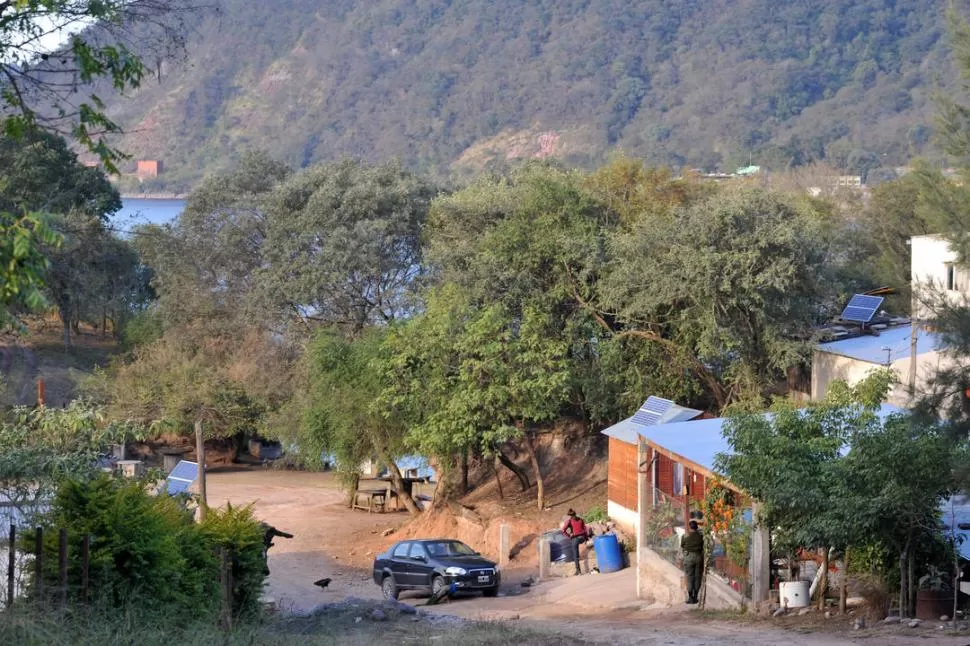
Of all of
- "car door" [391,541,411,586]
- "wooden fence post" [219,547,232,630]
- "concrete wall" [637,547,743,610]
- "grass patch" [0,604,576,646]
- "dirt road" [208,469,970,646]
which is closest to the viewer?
"grass patch" [0,604,576,646]

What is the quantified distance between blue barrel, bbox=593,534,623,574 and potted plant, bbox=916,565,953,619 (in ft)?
29.6

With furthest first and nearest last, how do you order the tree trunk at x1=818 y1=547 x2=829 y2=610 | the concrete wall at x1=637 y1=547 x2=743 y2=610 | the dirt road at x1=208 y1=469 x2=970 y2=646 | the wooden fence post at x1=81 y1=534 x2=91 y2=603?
1. the concrete wall at x1=637 y1=547 x2=743 y2=610
2. the tree trunk at x1=818 y1=547 x2=829 y2=610
3. the dirt road at x1=208 y1=469 x2=970 y2=646
4. the wooden fence post at x1=81 y1=534 x2=91 y2=603

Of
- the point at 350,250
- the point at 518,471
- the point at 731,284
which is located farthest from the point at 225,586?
the point at 350,250

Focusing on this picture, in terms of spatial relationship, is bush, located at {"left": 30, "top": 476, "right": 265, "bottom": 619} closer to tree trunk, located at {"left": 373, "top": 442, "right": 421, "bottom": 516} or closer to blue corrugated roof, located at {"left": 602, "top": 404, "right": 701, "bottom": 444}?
blue corrugated roof, located at {"left": 602, "top": 404, "right": 701, "bottom": 444}

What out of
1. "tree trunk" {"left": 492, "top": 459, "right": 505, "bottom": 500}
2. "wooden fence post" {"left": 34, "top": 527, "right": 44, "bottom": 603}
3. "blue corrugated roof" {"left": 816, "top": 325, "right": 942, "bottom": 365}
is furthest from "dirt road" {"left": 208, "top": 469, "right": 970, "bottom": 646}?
"blue corrugated roof" {"left": 816, "top": 325, "right": 942, "bottom": 365}

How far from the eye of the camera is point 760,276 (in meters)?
29.4

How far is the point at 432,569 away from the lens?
23.3m

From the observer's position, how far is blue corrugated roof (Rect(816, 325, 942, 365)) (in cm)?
2875

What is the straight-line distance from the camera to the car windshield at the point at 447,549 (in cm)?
2383

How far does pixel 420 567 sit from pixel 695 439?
19.8ft

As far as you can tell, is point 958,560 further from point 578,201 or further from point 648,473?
point 578,201

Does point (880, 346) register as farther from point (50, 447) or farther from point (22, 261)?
point (22, 261)

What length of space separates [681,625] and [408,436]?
555 inches

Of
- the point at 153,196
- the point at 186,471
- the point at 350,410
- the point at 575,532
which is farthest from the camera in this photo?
the point at 153,196
